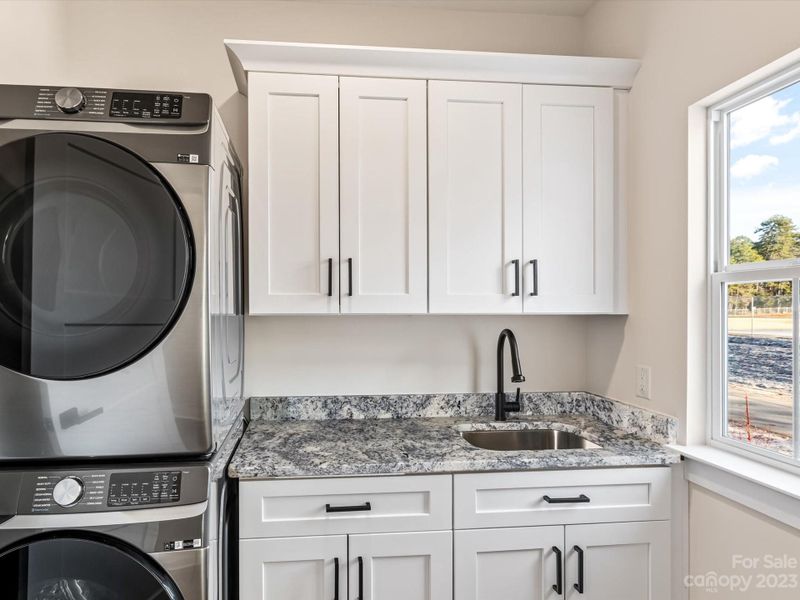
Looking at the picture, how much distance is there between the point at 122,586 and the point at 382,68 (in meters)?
1.83

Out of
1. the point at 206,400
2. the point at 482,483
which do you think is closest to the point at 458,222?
the point at 482,483

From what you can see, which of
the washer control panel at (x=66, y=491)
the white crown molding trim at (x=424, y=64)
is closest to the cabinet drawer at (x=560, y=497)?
the washer control panel at (x=66, y=491)

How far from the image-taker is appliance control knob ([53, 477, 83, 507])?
Result: 1.27 metres

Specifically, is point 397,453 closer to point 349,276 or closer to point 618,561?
point 349,276

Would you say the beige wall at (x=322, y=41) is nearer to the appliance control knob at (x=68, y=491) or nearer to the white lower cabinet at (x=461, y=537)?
the white lower cabinet at (x=461, y=537)

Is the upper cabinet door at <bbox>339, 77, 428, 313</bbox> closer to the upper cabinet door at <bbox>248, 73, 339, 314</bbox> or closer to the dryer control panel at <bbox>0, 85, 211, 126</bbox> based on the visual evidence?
the upper cabinet door at <bbox>248, 73, 339, 314</bbox>

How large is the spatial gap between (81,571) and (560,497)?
1.36 metres

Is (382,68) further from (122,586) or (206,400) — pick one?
(122,586)

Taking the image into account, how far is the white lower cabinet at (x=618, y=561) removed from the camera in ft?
5.33

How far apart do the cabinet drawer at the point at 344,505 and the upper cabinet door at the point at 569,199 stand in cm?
83

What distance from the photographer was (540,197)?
6.58 feet

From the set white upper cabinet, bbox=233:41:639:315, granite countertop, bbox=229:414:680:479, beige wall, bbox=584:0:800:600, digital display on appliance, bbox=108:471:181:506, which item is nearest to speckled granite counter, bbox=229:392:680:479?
granite countertop, bbox=229:414:680:479

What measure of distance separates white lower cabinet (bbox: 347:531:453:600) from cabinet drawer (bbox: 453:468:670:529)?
0.11m

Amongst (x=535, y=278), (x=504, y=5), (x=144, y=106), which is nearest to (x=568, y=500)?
(x=535, y=278)
